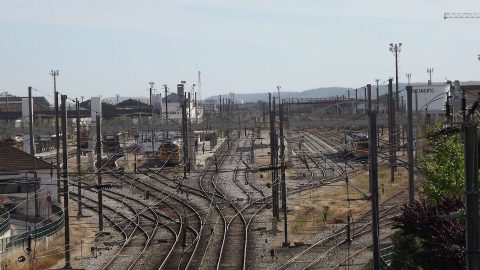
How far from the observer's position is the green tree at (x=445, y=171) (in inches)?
865

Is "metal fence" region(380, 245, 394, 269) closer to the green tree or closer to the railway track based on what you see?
the railway track

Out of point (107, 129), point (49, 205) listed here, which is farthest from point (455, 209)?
point (107, 129)

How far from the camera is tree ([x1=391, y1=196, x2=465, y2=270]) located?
47.5ft

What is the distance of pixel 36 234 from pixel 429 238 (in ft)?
42.1

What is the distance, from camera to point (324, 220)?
28.7 meters

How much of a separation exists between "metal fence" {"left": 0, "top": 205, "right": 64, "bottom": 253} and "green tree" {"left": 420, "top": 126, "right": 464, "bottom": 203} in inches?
451

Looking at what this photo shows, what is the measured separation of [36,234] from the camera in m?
24.1

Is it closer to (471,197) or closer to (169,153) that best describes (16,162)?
(169,153)

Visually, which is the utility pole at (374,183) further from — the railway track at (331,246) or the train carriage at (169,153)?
the train carriage at (169,153)

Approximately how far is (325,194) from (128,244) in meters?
13.6

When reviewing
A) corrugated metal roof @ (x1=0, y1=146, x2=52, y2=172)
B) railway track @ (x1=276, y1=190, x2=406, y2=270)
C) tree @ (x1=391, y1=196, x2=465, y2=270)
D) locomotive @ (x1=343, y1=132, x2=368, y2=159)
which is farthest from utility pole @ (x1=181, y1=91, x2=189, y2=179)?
tree @ (x1=391, y1=196, x2=465, y2=270)

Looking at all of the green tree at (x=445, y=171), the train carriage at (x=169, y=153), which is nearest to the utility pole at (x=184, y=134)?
the train carriage at (x=169, y=153)

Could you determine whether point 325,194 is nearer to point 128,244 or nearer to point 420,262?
point 128,244

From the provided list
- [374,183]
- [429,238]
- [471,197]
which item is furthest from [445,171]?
[471,197]
